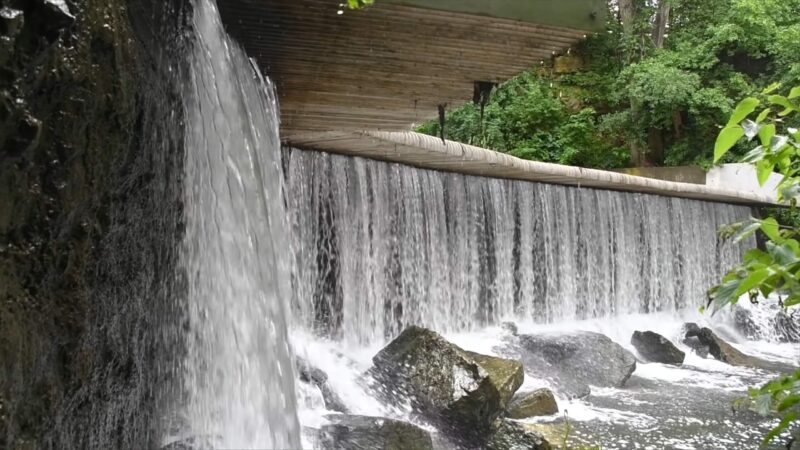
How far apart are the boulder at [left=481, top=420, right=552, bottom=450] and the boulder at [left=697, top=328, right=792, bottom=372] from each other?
631 cm

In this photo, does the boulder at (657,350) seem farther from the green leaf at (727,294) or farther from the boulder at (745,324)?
→ the green leaf at (727,294)

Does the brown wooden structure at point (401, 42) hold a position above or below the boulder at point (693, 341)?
above

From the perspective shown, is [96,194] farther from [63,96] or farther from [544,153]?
[544,153]

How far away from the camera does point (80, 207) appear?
275 cm

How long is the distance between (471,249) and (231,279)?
6.88 meters

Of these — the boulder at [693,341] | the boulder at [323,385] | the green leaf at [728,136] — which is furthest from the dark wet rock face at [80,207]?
the boulder at [693,341]

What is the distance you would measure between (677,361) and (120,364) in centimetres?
905

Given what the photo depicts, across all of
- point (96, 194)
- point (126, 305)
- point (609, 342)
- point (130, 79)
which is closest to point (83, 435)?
point (126, 305)

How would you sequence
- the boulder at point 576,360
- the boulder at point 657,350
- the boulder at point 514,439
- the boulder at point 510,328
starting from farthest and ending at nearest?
the boulder at point 657,350 < the boulder at point 510,328 < the boulder at point 576,360 < the boulder at point 514,439

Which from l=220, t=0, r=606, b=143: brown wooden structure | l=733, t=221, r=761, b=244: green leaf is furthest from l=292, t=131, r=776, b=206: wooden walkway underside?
l=733, t=221, r=761, b=244: green leaf

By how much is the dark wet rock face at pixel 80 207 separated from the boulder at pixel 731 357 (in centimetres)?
971

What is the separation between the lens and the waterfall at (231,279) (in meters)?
4.05

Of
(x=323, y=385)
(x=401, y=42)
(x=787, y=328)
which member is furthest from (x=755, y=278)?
(x=787, y=328)

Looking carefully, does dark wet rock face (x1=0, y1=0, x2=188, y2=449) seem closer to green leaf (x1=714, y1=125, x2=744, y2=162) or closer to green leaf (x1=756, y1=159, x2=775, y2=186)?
green leaf (x1=714, y1=125, x2=744, y2=162)
